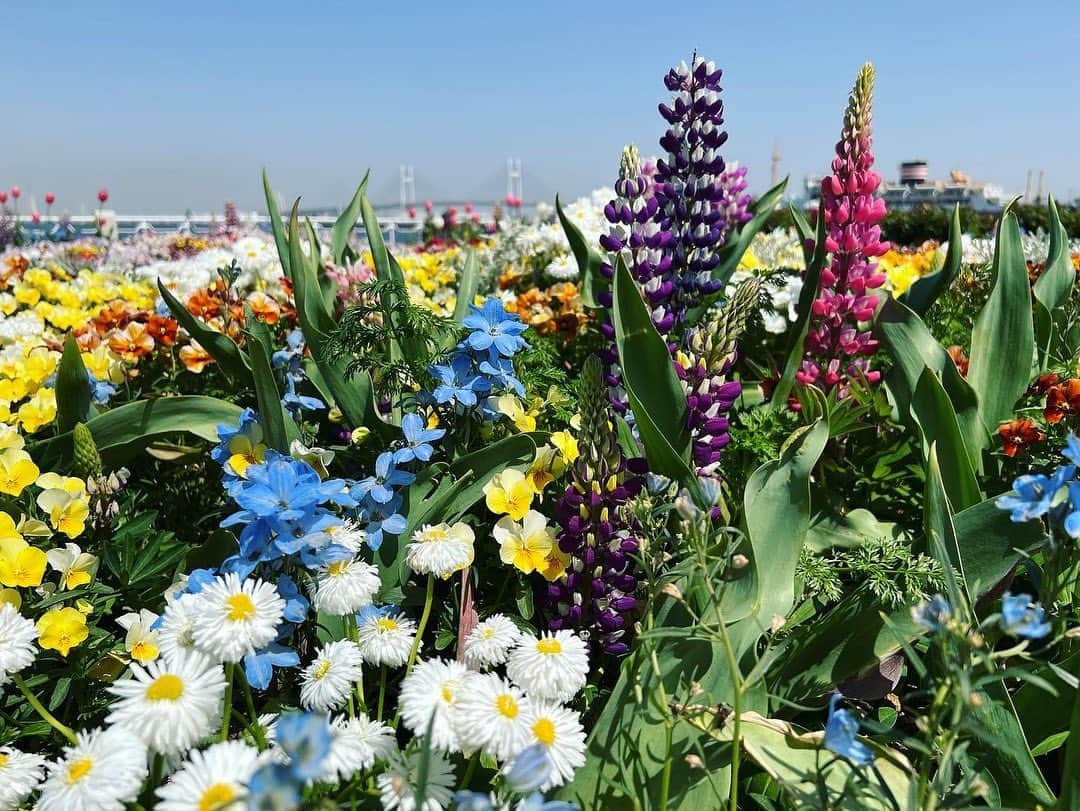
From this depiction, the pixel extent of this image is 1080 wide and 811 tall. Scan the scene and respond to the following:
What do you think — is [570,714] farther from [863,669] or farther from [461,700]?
[863,669]

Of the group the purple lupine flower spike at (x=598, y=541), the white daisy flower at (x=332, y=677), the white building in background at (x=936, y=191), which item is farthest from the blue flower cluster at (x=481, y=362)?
the white building in background at (x=936, y=191)

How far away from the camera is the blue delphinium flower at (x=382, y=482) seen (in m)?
1.45

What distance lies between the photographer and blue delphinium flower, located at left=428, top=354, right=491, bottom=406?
1.65 meters

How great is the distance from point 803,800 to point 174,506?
5.84 ft

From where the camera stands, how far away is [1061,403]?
1662 mm

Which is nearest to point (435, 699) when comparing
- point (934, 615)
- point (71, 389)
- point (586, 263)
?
point (934, 615)

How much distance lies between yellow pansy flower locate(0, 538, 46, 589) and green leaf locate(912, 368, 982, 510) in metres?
1.60

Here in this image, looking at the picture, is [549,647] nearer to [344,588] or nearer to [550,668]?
[550,668]

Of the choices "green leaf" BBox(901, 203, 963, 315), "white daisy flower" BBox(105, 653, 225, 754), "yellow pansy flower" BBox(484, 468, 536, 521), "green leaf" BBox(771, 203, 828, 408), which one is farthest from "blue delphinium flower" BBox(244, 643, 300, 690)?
"green leaf" BBox(901, 203, 963, 315)

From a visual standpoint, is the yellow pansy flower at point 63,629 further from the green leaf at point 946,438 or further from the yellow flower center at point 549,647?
the green leaf at point 946,438

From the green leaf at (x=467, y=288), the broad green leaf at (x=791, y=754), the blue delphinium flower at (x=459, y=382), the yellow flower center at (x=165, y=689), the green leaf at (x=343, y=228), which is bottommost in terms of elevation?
the broad green leaf at (x=791, y=754)

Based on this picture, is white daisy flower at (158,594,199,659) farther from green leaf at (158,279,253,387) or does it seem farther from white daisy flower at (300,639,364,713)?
green leaf at (158,279,253,387)

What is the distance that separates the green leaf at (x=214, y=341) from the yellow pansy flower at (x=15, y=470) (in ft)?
1.41

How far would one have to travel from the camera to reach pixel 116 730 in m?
0.91
